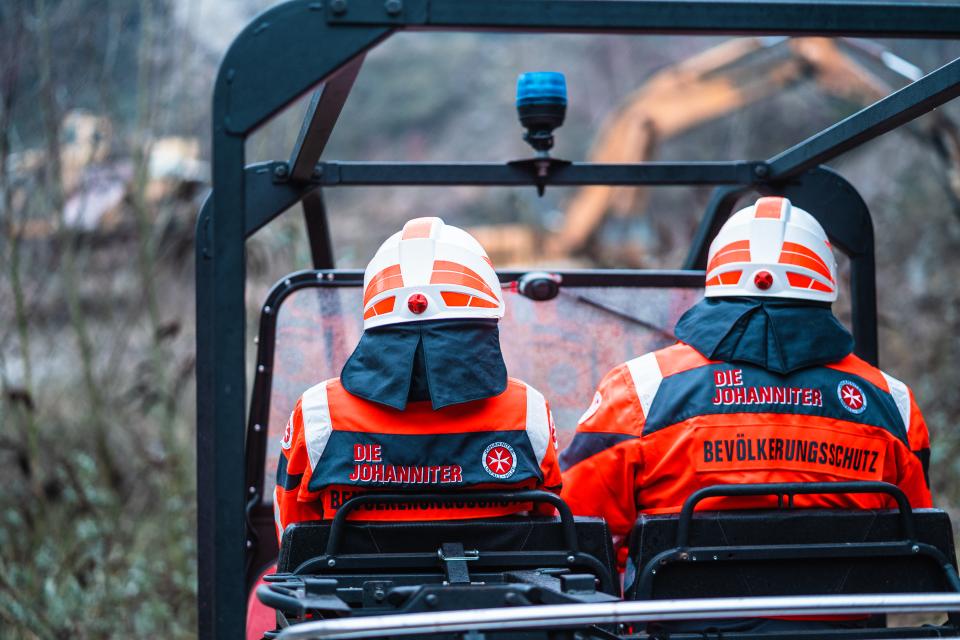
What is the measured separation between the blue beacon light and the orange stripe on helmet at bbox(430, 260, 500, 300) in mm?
1275

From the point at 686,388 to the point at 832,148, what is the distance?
3.46ft

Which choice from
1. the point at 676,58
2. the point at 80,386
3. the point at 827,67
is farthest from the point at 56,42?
the point at 676,58

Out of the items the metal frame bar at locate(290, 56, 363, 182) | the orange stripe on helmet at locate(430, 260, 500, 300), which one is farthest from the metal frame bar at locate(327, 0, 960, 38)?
the orange stripe on helmet at locate(430, 260, 500, 300)

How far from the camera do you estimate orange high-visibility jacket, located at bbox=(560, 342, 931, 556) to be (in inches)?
122

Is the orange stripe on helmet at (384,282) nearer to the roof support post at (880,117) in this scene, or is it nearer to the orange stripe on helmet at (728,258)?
the orange stripe on helmet at (728,258)

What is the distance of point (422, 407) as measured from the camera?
2.96 m

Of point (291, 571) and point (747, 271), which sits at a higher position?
point (747, 271)

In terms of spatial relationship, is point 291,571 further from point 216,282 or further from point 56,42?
point 56,42

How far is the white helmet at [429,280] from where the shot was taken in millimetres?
2904

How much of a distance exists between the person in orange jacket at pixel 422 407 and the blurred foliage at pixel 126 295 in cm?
330

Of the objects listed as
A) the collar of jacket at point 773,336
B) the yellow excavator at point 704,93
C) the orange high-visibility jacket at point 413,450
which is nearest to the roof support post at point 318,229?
the orange high-visibility jacket at point 413,450

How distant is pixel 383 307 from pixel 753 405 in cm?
104

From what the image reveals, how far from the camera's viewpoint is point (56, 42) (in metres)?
7.14

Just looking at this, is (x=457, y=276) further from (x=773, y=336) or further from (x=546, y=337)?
(x=546, y=337)
